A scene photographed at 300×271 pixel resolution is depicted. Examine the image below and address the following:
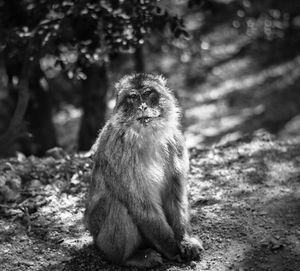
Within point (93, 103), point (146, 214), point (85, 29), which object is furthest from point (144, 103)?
point (93, 103)

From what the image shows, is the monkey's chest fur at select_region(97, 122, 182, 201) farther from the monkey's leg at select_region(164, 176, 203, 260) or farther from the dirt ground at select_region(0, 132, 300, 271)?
the dirt ground at select_region(0, 132, 300, 271)

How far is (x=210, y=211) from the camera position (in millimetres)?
5152

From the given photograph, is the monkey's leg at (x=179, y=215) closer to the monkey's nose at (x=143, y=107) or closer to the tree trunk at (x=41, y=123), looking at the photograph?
the monkey's nose at (x=143, y=107)

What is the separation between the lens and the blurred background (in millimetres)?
5922

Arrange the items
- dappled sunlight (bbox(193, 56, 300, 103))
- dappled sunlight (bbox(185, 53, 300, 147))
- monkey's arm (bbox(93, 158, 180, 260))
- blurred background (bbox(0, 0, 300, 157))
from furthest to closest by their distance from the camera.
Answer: dappled sunlight (bbox(193, 56, 300, 103))
dappled sunlight (bbox(185, 53, 300, 147))
blurred background (bbox(0, 0, 300, 157))
monkey's arm (bbox(93, 158, 180, 260))

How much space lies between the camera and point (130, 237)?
429 cm

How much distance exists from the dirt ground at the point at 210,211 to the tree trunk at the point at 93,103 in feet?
5.36

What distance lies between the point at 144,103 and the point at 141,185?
0.67 m

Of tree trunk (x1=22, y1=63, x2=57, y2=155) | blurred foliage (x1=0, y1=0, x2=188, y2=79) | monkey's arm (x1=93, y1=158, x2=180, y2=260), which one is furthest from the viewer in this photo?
tree trunk (x1=22, y1=63, x2=57, y2=155)

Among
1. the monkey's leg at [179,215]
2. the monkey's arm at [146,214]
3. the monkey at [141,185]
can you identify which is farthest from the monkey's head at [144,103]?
the monkey's leg at [179,215]

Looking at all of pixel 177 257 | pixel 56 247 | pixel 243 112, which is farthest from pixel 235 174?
pixel 243 112

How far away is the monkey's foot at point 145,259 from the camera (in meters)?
4.34

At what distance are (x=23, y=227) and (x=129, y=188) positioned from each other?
1477 millimetres

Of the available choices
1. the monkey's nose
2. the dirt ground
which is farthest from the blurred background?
the monkey's nose
